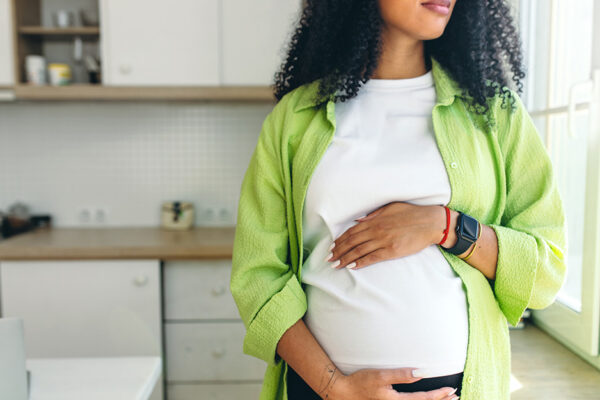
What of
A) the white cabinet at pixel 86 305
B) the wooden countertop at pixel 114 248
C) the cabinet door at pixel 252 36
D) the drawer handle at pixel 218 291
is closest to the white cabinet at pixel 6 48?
the wooden countertop at pixel 114 248

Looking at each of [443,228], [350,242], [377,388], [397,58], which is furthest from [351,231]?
[397,58]

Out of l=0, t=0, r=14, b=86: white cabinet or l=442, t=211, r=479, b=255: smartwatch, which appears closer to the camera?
l=442, t=211, r=479, b=255: smartwatch

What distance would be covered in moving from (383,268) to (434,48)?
473mm

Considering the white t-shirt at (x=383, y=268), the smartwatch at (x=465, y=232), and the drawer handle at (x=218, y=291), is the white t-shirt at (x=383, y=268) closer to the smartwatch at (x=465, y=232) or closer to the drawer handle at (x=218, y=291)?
the smartwatch at (x=465, y=232)

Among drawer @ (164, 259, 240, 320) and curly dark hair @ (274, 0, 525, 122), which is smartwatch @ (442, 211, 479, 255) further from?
drawer @ (164, 259, 240, 320)

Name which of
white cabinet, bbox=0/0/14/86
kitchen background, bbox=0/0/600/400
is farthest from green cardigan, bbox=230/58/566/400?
white cabinet, bbox=0/0/14/86

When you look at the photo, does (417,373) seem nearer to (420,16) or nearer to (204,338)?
(420,16)

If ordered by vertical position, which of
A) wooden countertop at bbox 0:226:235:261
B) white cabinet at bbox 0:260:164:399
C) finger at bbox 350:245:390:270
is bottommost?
white cabinet at bbox 0:260:164:399

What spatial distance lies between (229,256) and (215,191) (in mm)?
600

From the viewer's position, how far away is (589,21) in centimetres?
136

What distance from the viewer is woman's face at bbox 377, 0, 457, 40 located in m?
0.89

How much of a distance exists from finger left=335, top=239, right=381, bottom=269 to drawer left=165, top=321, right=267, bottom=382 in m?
1.29

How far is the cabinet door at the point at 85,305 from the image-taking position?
1.99 m

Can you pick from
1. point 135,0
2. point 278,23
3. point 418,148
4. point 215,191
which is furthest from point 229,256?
point 418,148
